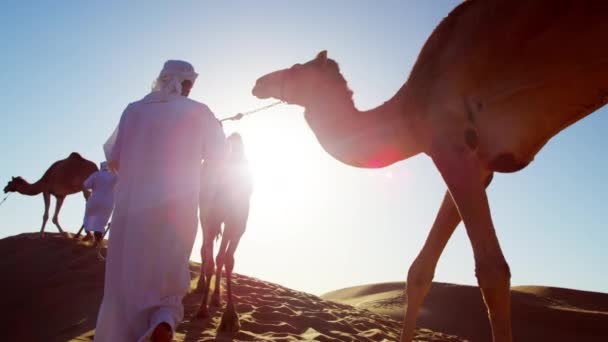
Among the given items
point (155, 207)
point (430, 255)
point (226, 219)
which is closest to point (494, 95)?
point (430, 255)

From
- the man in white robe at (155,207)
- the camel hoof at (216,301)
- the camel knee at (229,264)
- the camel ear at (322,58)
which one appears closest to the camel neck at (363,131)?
the camel ear at (322,58)

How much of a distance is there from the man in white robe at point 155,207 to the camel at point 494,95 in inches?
66.8

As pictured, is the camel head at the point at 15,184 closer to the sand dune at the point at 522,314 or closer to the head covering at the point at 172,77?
the sand dune at the point at 522,314

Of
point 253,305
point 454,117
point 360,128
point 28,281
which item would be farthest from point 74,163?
point 454,117

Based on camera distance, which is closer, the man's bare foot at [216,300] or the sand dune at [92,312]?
the sand dune at [92,312]

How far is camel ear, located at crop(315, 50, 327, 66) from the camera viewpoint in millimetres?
5195

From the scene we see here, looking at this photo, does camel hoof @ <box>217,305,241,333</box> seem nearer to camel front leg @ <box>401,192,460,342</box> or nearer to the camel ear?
camel front leg @ <box>401,192,460,342</box>

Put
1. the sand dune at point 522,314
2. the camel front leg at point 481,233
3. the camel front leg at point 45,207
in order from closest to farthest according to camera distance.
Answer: the camel front leg at point 481,233, the camel front leg at point 45,207, the sand dune at point 522,314

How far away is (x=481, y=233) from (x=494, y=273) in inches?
11.2

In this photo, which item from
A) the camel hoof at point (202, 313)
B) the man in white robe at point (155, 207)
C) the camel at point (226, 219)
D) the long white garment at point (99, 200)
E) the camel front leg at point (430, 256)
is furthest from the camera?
the long white garment at point (99, 200)

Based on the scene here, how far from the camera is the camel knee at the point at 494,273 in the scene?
3.31 m

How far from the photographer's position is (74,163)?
17094 mm

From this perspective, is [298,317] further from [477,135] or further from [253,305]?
[477,135]

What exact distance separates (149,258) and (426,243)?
254 cm
